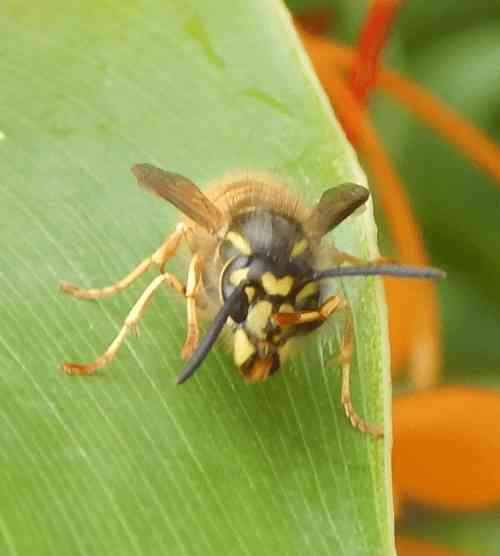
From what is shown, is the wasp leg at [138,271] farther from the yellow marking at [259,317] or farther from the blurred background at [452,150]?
the blurred background at [452,150]

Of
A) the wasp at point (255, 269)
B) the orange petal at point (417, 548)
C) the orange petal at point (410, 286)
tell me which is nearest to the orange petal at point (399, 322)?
the orange petal at point (410, 286)

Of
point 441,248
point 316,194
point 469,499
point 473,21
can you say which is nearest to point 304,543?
point 316,194

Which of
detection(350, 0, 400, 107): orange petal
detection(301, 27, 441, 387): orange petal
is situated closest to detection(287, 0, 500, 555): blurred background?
detection(301, 27, 441, 387): orange petal

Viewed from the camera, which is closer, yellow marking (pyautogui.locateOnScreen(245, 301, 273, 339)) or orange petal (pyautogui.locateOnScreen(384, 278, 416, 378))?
yellow marking (pyautogui.locateOnScreen(245, 301, 273, 339))

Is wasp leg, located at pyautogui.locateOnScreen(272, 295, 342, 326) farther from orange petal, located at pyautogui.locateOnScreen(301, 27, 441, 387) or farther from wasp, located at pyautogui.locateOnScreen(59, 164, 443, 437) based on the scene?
orange petal, located at pyautogui.locateOnScreen(301, 27, 441, 387)

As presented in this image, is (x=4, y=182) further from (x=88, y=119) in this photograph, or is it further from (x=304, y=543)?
(x=304, y=543)

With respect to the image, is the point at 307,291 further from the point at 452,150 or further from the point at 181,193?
the point at 452,150
